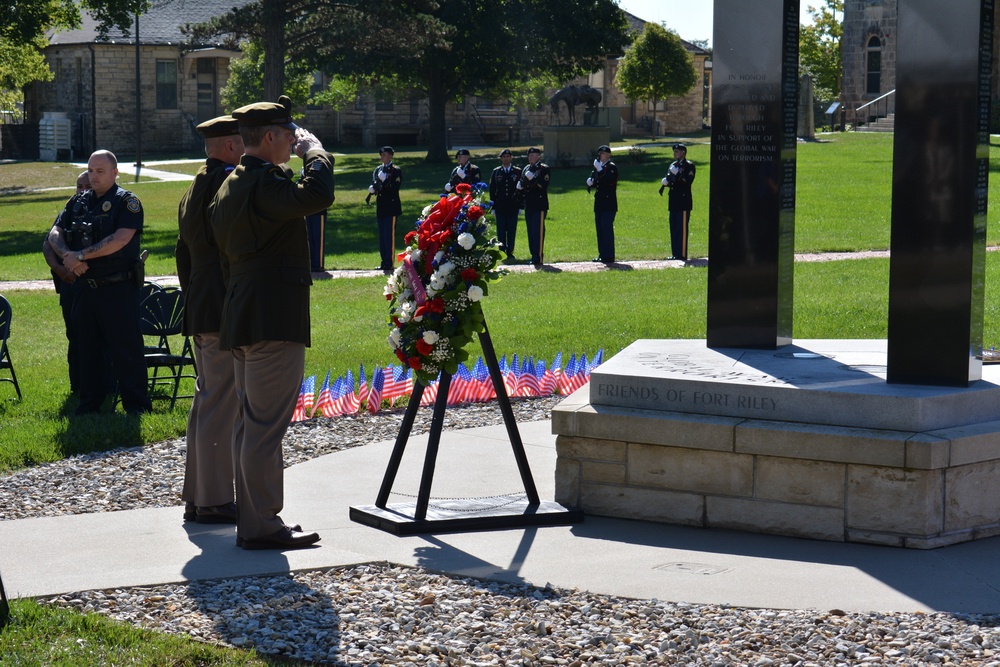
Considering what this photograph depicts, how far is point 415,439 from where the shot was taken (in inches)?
334

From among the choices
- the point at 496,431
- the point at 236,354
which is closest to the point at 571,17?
the point at 496,431

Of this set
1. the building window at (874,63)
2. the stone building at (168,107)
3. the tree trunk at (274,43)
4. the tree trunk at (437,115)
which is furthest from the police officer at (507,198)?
the building window at (874,63)

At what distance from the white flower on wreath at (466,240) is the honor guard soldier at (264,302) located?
28.2 inches

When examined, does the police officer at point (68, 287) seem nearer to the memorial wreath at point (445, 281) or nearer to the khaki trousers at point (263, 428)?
the memorial wreath at point (445, 281)

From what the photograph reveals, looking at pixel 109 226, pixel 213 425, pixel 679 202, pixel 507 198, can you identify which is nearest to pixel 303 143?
pixel 213 425

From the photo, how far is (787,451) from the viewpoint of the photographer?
6.10 metres

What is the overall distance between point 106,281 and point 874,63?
49.6 m

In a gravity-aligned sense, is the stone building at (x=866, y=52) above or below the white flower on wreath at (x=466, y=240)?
above

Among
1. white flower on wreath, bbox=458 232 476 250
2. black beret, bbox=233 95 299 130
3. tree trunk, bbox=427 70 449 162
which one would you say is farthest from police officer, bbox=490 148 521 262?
tree trunk, bbox=427 70 449 162

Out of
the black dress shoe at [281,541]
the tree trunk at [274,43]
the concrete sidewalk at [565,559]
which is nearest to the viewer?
the concrete sidewalk at [565,559]

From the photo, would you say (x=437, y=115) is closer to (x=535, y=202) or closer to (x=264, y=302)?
(x=535, y=202)

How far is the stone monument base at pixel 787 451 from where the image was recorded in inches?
234

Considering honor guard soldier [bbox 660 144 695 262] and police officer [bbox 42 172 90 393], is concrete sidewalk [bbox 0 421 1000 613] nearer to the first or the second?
police officer [bbox 42 172 90 393]

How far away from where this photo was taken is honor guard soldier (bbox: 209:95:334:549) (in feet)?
18.8
